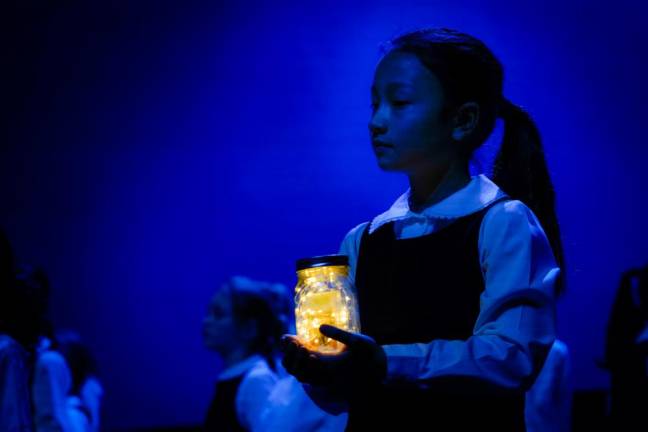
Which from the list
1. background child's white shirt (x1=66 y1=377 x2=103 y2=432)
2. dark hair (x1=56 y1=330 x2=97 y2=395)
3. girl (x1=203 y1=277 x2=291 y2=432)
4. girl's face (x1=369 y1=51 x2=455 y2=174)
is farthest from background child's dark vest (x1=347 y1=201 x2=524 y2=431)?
dark hair (x1=56 y1=330 x2=97 y2=395)

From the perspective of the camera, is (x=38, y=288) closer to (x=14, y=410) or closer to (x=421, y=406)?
(x=14, y=410)

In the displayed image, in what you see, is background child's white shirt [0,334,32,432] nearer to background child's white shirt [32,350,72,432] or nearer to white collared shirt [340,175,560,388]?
background child's white shirt [32,350,72,432]

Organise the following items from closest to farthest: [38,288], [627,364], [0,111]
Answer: [627,364]
[38,288]
[0,111]

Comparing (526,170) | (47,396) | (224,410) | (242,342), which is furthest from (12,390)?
(526,170)

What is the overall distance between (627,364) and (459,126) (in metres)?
1.84

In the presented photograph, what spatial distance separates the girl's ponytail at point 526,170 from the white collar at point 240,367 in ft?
6.79

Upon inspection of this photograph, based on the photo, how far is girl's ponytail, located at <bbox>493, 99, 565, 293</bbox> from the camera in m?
1.24

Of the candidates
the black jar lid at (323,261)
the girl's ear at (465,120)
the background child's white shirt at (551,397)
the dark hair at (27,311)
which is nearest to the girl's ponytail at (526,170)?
the girl's ear at (465,120)

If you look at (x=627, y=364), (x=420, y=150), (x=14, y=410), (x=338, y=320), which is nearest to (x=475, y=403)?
(x=338, y=320)

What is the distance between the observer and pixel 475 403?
42.1 inches

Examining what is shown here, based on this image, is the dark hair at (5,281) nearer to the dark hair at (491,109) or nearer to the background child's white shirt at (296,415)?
the background child's white shirt at (296,415)

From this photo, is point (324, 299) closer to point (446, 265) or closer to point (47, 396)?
point (446, 265)

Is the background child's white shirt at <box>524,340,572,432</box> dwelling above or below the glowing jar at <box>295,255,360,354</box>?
below

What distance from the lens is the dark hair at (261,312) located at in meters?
3.27
